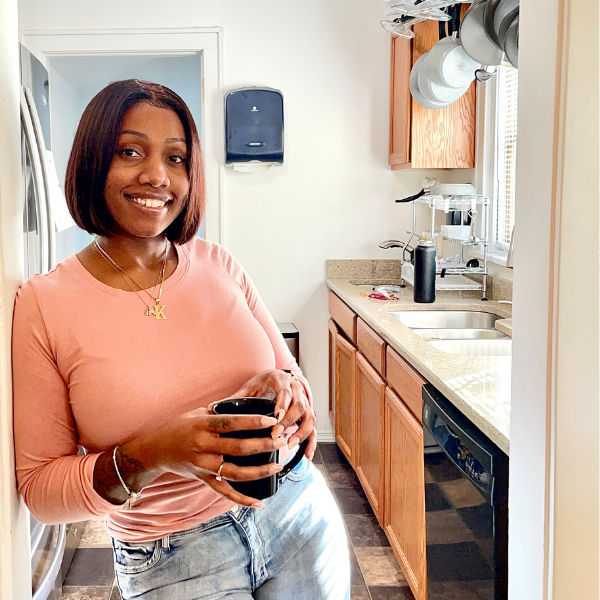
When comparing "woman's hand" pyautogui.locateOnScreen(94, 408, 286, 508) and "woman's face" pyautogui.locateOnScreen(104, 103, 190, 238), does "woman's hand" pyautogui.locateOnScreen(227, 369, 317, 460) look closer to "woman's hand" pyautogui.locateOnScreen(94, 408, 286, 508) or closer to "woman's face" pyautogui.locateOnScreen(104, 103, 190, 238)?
"woman's hand" pyautogui.locateOnScreen(94, 408, 286, 508)

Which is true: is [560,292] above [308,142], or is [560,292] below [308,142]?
below

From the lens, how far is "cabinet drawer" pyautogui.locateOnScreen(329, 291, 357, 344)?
10.2 ft

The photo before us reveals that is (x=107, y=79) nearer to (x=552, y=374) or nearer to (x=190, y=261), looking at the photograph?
(x=190, y=261)

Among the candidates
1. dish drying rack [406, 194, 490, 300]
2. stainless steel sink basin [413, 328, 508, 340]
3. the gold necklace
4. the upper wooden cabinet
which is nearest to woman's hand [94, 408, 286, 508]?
the gold necklace

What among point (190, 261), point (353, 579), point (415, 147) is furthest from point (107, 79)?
point (190, 261)

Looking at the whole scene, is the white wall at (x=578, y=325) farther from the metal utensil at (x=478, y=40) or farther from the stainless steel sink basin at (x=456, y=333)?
the stainless steel sink basin at (x=456, y=333)

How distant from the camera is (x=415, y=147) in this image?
3.38 meters

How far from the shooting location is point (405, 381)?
2.18 metres

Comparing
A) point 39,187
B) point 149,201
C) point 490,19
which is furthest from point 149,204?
point 490,19

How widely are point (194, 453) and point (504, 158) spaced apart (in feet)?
9.33

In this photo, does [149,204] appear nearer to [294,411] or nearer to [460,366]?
[294,411]

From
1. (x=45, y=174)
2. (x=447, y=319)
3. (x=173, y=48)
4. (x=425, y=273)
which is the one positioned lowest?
(x=447, y=319)

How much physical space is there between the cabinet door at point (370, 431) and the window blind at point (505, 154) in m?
0.99

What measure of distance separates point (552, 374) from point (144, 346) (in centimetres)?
55
